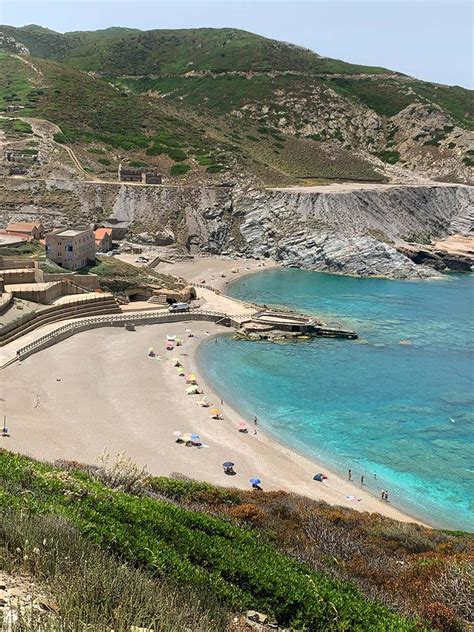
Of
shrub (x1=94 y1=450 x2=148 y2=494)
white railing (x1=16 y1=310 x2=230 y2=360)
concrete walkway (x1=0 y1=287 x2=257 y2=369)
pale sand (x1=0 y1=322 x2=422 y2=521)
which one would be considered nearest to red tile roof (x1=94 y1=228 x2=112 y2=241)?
concrete walkway (x1=0 y1=287 x2=257 y2=369)

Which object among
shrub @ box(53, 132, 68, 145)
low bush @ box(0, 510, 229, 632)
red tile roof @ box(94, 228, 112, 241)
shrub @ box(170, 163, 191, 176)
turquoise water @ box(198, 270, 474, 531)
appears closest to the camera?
low bush @ box(0, 510, 229, 632)

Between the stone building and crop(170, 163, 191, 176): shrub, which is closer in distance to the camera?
the stone building

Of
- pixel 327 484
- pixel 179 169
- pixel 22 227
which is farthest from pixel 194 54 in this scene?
pixel 327 484

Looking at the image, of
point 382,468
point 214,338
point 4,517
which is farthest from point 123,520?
point 214,338

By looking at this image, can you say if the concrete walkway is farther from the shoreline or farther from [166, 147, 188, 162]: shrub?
[166, 147, 188, 162]: shrub

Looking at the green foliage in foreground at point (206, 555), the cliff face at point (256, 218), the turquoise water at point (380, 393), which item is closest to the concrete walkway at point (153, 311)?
the turquoise water at point (380, 393)

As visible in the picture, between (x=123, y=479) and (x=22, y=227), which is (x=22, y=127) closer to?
(x=22, y=227)
